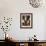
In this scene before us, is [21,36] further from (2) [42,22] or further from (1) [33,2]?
(1) [33,2]

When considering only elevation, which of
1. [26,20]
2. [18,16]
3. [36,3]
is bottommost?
[26,20]

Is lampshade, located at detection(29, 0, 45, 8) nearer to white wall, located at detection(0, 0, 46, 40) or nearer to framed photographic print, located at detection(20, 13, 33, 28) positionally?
white wall, located at detection(0, 0, 46, 40)

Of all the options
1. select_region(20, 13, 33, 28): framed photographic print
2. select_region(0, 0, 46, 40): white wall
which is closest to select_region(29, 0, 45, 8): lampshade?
select_region(0, 0, 46, 40): white wall

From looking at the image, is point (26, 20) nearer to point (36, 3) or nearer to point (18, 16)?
point (18, 16)

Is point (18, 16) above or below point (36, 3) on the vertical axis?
below

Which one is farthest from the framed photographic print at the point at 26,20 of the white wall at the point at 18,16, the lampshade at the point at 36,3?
the lampshade at the point at 36,3

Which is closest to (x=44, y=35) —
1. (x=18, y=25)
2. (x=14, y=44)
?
(x=18, y=25)

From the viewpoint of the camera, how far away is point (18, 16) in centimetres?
465

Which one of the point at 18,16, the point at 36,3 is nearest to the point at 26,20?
the point at 18,16

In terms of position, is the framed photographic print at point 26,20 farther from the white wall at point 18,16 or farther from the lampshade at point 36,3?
the lampshade at point 36,3

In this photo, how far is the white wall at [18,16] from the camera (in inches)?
182

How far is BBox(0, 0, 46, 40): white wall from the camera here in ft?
15.2

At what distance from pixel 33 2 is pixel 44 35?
1.19 m

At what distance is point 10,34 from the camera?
15.1 feet
